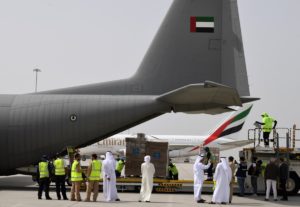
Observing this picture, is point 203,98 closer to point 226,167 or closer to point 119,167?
point 226,167

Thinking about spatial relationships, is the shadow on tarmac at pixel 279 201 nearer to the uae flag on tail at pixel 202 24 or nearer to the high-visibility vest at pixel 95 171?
the high-visibility vest at pixel 95 171

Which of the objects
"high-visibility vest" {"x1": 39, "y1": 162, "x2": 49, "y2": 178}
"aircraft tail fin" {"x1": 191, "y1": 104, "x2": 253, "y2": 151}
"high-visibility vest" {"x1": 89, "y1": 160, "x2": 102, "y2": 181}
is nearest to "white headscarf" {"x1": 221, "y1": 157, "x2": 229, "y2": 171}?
"high-visibility vest" {"x1": 89, "y1": 160, "x2": 102, "y2": 181}

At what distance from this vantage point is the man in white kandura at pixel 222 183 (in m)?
16.3

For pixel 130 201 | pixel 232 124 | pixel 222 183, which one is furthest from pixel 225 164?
pixel 232 124

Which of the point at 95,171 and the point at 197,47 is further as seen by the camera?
the point at 197,47

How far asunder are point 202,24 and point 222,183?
725cm

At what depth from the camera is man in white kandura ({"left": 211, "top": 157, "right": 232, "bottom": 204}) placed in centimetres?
1630

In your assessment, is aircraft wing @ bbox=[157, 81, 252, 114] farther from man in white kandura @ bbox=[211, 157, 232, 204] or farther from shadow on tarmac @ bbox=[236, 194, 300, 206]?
shadow on tarmac @ bbox=[236, 194, 300, 206]

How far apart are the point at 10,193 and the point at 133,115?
18.3ft

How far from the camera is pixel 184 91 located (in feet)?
58.4

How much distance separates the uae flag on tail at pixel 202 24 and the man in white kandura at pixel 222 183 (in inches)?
244

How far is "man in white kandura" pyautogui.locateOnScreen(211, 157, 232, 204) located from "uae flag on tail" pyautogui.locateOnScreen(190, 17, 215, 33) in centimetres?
621

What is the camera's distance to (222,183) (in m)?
16.4

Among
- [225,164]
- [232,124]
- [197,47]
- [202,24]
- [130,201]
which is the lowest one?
[130,201]
